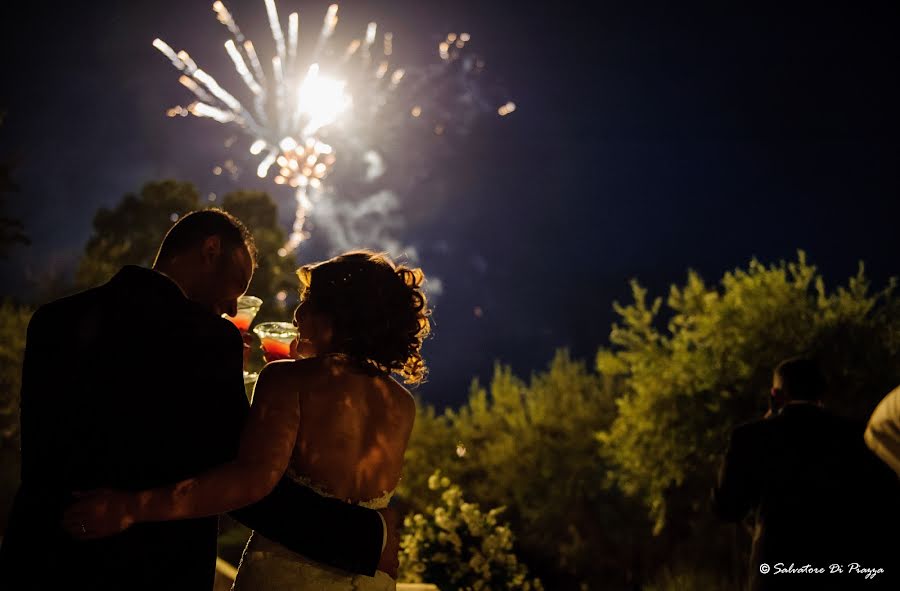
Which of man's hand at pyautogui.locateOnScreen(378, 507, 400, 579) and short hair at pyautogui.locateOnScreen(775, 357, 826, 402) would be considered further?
short hair at pyautogui.locateOnScreen(775, 357, 826, 402)

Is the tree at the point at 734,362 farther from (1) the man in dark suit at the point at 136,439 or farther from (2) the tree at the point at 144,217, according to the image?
(2) the tree at the point at 144,217

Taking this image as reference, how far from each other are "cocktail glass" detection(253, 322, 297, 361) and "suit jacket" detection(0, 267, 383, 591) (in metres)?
0.81

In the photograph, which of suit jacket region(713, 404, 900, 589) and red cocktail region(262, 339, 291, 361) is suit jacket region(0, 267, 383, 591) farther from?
suit jacket region(713, 404, 900, 589)

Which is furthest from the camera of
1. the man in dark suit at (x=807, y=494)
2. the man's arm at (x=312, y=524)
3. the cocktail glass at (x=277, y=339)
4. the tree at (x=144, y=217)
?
the tree at (x=144, y=217)

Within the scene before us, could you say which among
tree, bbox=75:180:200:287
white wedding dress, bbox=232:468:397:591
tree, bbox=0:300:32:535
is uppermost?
tree, bbox=75:180:200:287

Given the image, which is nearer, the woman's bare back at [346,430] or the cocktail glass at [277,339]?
the woman's bare back at [346,430]

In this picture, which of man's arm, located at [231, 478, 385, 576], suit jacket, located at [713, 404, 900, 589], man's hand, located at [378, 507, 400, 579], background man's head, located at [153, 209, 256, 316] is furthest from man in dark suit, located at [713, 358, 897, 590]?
background man's head, located at [153, 209, 256, 316]

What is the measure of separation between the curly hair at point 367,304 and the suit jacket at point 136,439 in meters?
0.38

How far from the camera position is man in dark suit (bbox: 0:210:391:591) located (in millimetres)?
2064

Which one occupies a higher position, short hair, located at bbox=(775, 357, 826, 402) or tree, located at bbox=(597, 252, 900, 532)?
tree, located at bbox=(597, 252, 900, 532)

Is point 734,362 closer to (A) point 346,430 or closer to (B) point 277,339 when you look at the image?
(B) point 277,339

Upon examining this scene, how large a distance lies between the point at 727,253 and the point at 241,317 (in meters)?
115

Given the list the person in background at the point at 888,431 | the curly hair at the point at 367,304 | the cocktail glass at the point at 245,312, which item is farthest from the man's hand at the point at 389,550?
the person in background at the point at 888,431

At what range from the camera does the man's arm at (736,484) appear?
3797mm
